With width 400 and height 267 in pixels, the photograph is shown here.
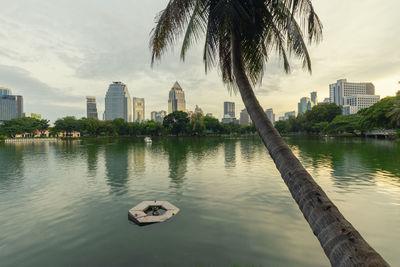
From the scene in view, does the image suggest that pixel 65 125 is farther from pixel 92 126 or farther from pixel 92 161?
pixel 92 161

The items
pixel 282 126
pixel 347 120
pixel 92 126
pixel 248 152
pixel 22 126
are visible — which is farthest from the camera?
pixel 282 126

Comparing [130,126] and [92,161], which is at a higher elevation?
[130,126]

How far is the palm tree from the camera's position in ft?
7.95

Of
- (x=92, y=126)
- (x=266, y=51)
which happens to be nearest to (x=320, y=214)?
(x=266, y=51)

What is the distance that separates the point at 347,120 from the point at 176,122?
76928 mm

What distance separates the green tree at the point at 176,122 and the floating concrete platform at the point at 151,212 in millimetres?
93255

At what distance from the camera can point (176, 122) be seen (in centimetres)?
10638

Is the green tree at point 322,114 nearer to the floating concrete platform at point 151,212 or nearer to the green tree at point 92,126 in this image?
the floating concrete platform at point 151,212

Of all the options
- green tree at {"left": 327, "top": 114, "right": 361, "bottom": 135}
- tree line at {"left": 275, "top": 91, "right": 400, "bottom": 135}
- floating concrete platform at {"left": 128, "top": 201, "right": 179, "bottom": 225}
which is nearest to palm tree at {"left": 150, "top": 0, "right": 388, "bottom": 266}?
floating concrete platform at {"left": 128, "top": 201, "right": 179, "bottom": 225}

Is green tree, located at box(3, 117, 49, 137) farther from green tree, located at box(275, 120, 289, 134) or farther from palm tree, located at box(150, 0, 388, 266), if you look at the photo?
green tree, located at box(275, 120, 289, 134)

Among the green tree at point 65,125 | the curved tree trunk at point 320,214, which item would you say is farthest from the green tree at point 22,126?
the curved tree trunk at point 320,214

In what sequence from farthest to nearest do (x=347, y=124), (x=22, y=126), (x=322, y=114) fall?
(x=322, y=114) → (x=22, y=126) → (x=347, y=124)

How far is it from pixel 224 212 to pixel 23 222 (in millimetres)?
9023

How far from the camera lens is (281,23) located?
18.3ft
